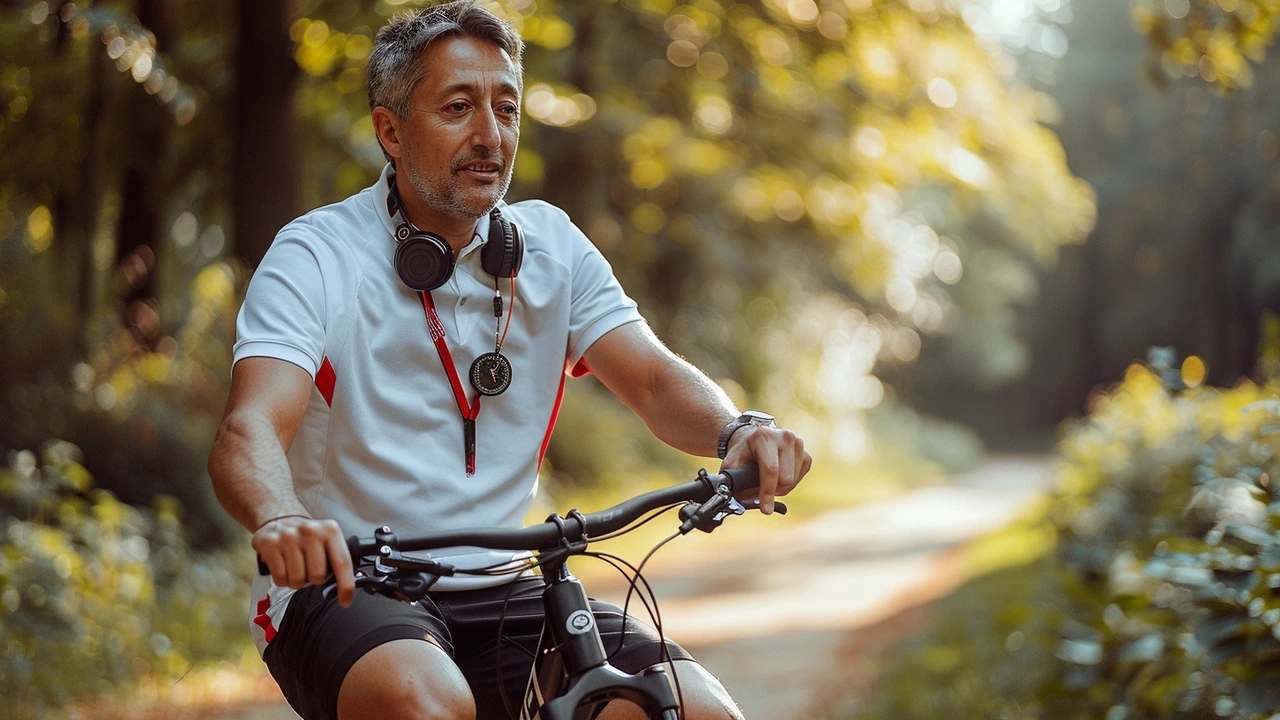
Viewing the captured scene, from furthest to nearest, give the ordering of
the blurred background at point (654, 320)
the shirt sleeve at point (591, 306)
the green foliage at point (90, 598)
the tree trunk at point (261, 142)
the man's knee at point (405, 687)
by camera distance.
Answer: the tree trunk at point (261, 142)
the green foliage at point (90, 598)
the blurred background at point (654, 320)
the shirt sleeve at point (591, 306)
the man's knee at point (405, 687)

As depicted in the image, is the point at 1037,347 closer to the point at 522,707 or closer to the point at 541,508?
the point at 541,508

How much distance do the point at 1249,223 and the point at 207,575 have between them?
98.8 ft

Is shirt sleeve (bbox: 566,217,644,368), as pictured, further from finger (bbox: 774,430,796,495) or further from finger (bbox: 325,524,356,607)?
finger (bbox: 325,524,356,607)

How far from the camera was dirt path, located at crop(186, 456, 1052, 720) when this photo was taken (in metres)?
7.91

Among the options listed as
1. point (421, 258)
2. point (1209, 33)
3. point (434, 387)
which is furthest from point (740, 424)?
point (1209, 33)

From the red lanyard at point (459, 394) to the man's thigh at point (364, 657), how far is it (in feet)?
0.99

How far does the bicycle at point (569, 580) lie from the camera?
195 centimetres

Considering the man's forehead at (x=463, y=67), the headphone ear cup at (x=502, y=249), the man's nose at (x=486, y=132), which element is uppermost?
the man's forehead at (x=463, y=67)

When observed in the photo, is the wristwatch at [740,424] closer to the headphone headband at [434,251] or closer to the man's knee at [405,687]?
the headphone headband at [434,251]

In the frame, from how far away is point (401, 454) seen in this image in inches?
98.0

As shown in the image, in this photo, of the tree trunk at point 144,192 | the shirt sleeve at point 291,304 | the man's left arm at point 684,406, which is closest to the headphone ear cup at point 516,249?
the man's left arm at point 684,406

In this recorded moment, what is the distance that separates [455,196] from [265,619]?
2.98 feet

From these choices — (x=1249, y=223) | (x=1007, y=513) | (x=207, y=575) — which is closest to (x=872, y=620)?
(x=207, y=575)

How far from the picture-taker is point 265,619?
99.0 inches
